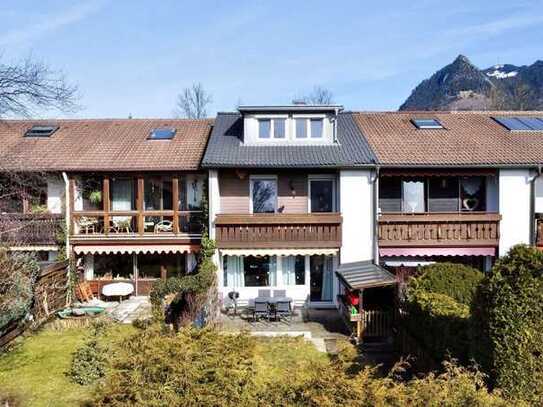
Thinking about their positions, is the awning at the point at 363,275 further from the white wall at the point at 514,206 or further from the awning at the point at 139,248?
the awning at the point at 139,248

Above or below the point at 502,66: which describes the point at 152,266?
below

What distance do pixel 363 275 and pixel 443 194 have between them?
7.50m

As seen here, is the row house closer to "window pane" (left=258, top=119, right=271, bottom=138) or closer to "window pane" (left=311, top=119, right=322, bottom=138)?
"window pane" (left=258, top=119, right=271, bottom=138)

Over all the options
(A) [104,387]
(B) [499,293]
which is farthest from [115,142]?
(B) [499,293]

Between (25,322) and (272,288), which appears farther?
(272,288)

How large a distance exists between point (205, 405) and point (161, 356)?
1176mm

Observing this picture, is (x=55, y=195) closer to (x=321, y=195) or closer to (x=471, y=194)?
(x=321, y=195)

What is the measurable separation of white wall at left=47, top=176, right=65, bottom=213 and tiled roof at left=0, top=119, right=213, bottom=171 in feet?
3.72

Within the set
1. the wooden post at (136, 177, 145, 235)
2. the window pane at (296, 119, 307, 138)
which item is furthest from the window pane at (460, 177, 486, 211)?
the wooden post at (136, 177, 145, 235)

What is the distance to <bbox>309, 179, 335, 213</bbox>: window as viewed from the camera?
21.9 meters

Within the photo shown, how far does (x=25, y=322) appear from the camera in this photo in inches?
648

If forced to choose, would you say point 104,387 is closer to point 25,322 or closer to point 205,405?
point 205,405

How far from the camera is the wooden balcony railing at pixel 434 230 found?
20.7 meters

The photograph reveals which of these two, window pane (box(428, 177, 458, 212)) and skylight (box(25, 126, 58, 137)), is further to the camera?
skylight (box(25, 126, 58, 137))
